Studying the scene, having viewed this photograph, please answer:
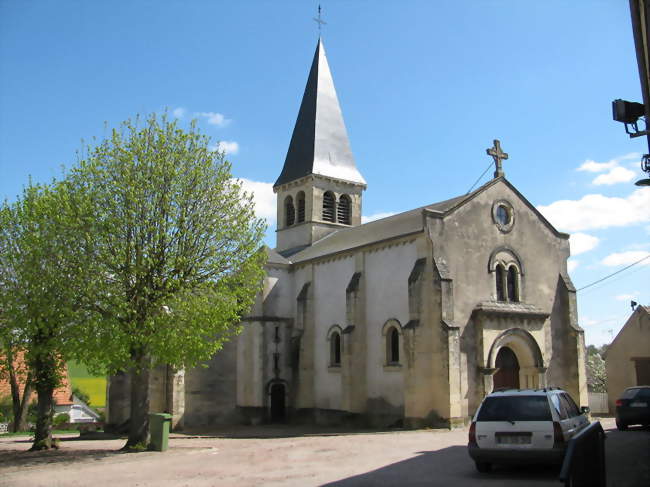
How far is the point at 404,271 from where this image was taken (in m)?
23.9

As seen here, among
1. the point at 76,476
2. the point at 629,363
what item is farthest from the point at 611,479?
the point at 629,363

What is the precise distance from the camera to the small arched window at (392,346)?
24.2 m

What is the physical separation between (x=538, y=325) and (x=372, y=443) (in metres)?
11.1

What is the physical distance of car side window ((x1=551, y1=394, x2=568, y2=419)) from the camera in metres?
10.5

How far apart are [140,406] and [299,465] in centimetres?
592

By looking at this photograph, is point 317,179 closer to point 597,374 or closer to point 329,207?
point 329,207

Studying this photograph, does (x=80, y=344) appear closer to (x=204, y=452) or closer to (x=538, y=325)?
(x=204, y=452)

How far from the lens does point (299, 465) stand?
43.1 feet

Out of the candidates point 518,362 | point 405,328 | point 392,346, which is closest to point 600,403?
point 518,362

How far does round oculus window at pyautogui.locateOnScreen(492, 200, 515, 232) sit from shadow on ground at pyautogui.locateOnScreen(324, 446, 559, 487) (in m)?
14.0

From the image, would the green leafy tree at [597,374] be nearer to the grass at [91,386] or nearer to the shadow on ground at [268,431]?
the shadow on ground at [268,431]

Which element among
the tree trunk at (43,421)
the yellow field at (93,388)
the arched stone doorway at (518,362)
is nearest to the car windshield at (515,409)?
the tree trunk at (43,421)

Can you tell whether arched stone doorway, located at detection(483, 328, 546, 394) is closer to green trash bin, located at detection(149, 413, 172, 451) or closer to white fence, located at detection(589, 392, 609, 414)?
white fence, located at detection(589, 392, 609, 414)

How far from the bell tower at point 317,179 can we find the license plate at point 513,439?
23663 millimetres
